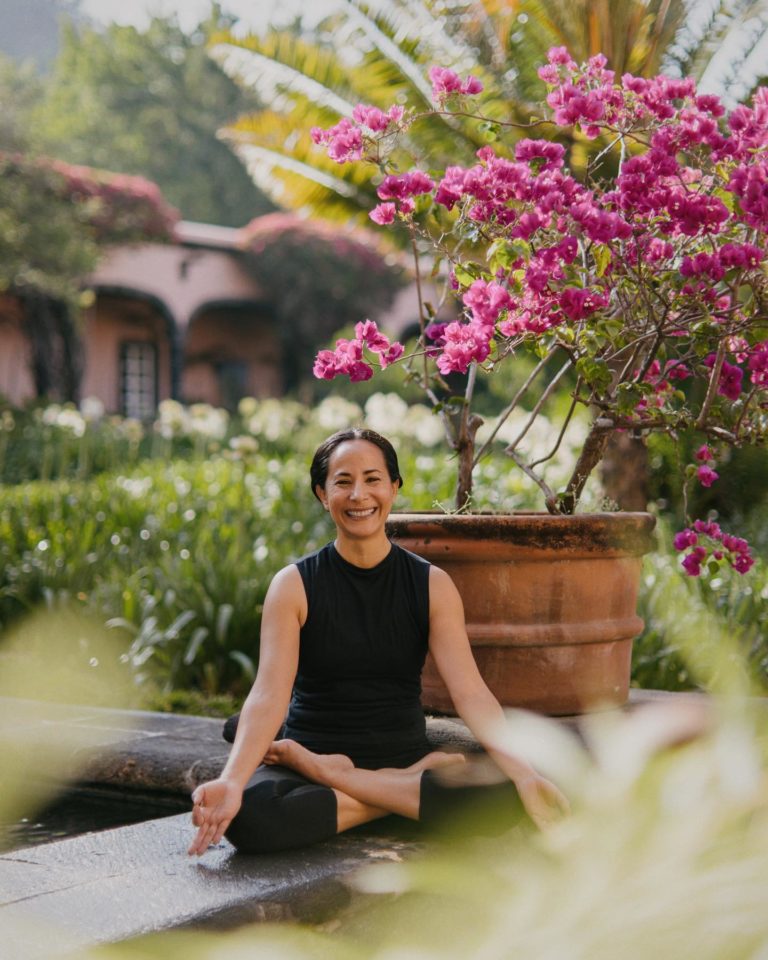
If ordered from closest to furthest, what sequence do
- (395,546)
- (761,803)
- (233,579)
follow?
1. (761,803)
2. (395,546)
3. (233,579)

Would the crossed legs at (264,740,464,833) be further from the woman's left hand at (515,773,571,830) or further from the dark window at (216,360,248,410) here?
the dark window at (216,360,248,410)

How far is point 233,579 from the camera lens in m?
5.38

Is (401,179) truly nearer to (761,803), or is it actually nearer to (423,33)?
(761,803)

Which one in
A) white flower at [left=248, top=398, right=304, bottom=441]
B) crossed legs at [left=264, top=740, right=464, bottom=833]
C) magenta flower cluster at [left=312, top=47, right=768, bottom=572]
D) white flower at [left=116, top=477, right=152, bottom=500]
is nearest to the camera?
crossed legs at [left=264, top=740, right=464, bottom=833]

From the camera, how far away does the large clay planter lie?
10.0 feet

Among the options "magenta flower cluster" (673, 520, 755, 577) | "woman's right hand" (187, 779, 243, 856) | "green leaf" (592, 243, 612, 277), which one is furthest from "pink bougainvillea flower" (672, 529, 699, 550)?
"woman's right hand" (187, 779, 243, 856)

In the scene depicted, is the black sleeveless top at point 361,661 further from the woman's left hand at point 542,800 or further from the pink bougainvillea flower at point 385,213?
the pink bougainvillea flower at point 385,213

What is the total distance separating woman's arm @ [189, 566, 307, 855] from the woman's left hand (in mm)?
519

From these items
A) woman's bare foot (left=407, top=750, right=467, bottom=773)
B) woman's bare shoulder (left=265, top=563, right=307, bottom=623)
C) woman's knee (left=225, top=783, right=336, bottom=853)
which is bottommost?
woman's knee (left=225, top=783, right=336, bottom=853)

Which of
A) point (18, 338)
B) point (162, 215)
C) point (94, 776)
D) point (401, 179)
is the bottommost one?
point (94, 776)

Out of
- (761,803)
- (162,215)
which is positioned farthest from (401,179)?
(162,215)

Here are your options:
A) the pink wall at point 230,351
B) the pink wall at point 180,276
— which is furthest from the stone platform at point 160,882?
the pink wall at point 230,351

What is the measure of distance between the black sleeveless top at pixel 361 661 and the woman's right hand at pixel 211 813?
1.29 feet

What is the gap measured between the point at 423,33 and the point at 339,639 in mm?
6747
